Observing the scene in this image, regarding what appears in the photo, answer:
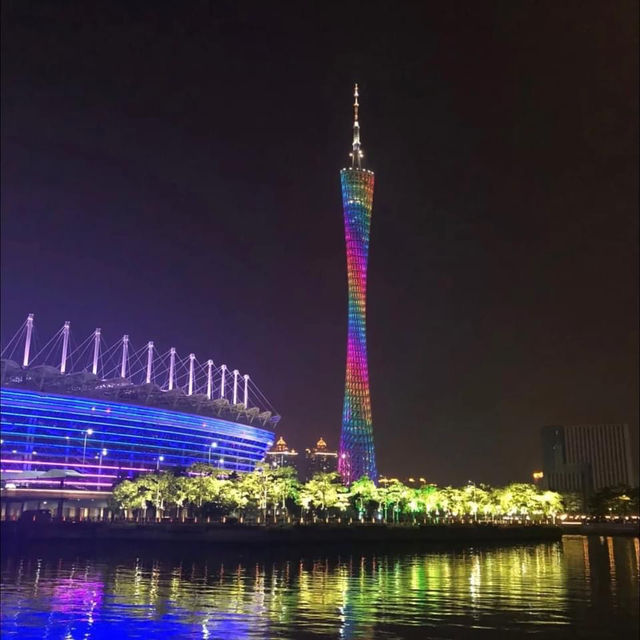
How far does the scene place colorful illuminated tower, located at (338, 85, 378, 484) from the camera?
73.6 m

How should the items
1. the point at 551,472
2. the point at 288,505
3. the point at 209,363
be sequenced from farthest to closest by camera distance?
1. the point at 551,472
2. the point at 209,363
3. the point at 288,505

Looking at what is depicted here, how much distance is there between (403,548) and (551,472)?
13831 cm

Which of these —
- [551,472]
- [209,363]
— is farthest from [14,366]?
[551,472]

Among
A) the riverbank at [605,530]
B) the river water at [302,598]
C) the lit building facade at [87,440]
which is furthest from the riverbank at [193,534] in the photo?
the riverbank at [605,530]

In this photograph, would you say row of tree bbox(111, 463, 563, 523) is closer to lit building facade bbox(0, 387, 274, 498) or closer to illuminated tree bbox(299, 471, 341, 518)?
illuminated tree bbox(299, 471, 341, 518)

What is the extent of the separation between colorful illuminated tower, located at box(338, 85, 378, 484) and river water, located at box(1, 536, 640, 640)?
32.1 metres

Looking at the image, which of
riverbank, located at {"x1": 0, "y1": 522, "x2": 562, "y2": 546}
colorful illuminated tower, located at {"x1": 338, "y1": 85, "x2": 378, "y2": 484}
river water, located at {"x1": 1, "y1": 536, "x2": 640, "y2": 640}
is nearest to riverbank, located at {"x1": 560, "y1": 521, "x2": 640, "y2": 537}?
colorful illuminated tower, located at {"x1": 338, "y1": 85, "x2": 378, "y2": 484}

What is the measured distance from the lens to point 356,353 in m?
73.8

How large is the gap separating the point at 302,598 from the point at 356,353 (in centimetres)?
4883

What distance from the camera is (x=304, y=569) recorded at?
36688 mm

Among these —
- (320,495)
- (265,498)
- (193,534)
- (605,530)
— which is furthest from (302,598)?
(605,530)

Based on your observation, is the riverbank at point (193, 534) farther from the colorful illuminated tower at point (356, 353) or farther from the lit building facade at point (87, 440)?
the lit building facade at point (87, 440)

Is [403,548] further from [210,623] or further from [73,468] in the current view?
[73,468]

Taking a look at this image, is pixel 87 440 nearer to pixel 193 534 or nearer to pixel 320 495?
pixel 320 495
